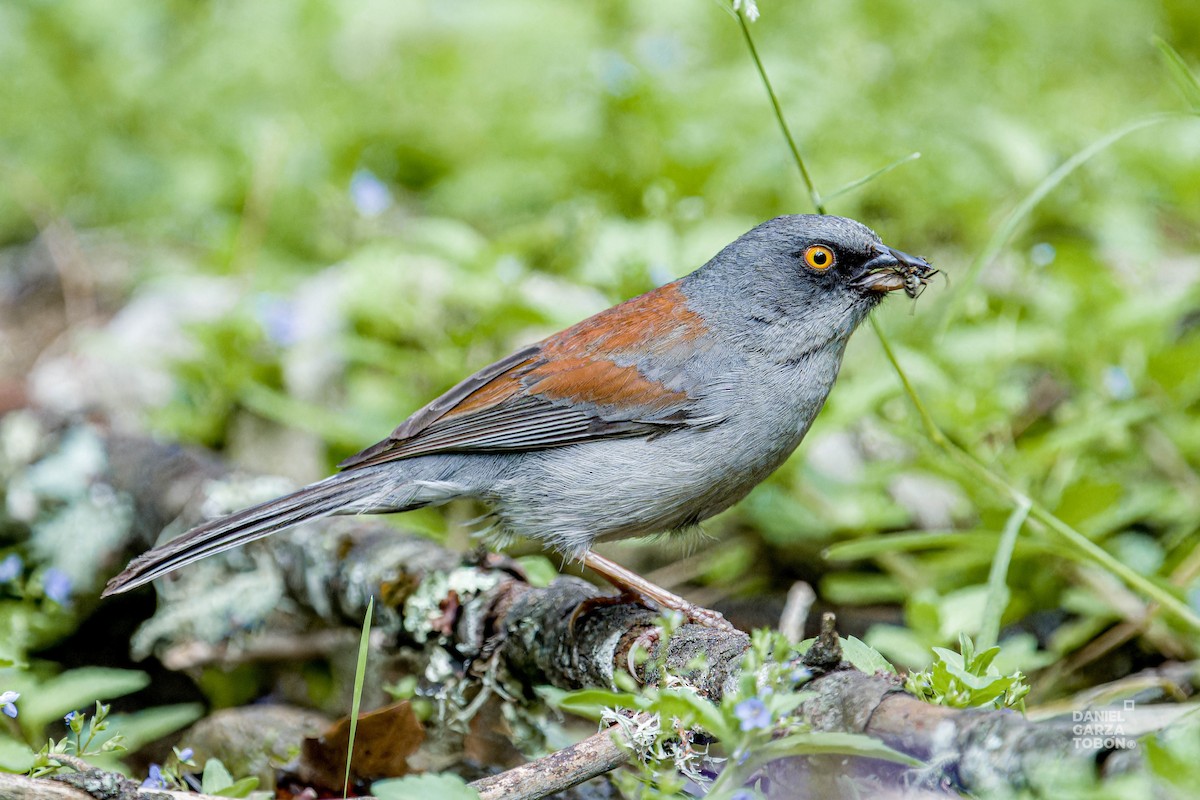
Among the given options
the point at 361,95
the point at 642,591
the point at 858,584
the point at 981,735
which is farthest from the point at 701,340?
the point at 361,95

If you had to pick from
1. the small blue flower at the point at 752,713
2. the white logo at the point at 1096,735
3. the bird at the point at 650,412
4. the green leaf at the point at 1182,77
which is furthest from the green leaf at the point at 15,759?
the green leaf at the point at 1182,77

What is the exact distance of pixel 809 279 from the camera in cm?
390

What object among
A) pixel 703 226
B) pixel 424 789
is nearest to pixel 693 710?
pixel 424 789

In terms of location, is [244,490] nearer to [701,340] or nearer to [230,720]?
[230,720]

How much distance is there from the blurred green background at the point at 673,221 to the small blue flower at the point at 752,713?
1502mm

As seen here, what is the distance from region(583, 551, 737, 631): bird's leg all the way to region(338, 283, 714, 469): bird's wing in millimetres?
428

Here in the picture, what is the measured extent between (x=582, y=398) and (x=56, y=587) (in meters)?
1.85

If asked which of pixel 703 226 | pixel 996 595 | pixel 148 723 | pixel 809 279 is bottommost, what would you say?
pixel 148 723

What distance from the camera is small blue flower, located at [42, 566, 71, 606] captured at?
148 inches

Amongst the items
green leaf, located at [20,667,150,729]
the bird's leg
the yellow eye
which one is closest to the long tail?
green leaf, located at [20,667,150,729]

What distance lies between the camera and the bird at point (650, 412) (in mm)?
3646

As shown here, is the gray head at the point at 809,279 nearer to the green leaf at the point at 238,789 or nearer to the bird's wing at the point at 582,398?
the bird's wing at the point at 582,398

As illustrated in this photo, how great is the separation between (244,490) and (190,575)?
39 cm

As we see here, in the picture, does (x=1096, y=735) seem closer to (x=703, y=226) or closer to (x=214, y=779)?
(x=214, y=779)
